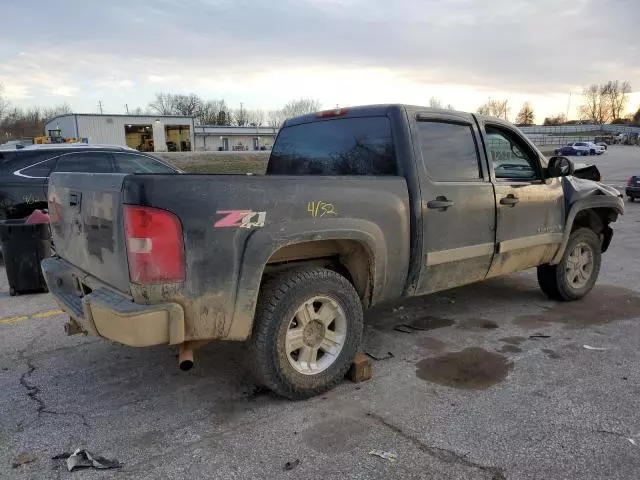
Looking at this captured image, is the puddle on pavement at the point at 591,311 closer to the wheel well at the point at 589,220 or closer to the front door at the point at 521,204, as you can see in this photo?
the front door at the point at 521,204

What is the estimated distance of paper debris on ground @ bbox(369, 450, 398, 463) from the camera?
2842 mm

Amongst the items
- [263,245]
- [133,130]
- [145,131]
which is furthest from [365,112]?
[133,130]

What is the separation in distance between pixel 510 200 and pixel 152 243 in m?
3.18

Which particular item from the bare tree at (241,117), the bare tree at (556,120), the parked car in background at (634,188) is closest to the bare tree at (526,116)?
the bare tree at (556,120)

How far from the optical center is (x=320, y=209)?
10.9 ft

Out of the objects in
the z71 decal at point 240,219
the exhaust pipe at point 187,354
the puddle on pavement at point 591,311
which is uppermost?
the z71 decal at point 240,219

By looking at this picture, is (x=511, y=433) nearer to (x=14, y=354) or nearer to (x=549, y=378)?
(x=549, y=378)

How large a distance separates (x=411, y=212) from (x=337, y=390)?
1.40 metres

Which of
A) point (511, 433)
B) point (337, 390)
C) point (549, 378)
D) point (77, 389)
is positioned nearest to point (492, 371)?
point (549, 378)

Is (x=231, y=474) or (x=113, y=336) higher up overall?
(x=113, y=336)

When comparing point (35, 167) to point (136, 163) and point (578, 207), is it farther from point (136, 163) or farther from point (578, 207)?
point (578, 207)

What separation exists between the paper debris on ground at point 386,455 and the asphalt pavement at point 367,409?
0.02 meters

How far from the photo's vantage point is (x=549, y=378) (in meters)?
3.83

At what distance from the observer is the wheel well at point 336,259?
11.5 ft
